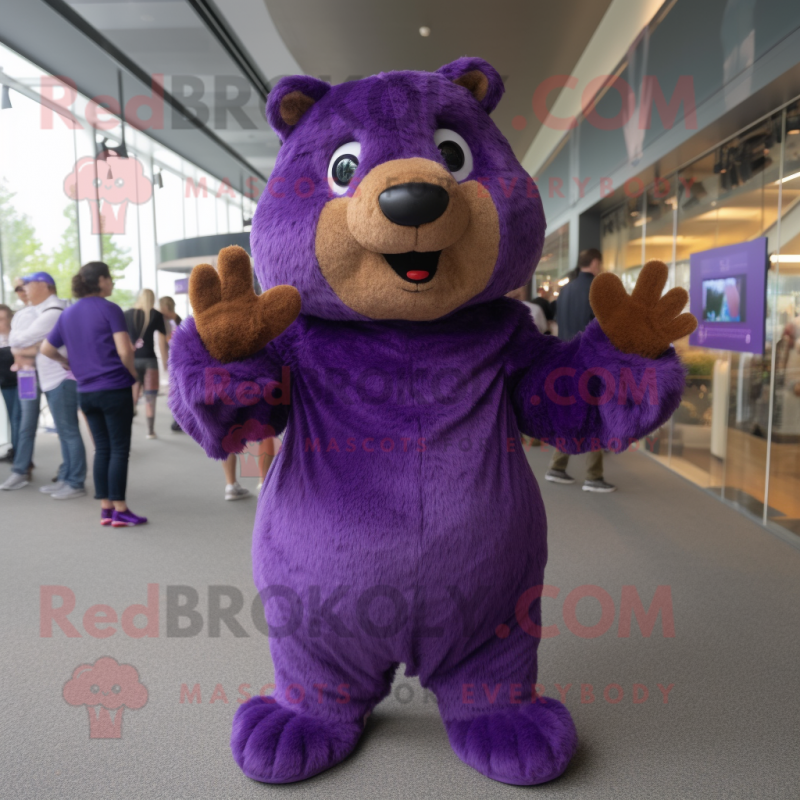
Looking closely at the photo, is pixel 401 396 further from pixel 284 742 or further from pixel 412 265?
pixel 284 742

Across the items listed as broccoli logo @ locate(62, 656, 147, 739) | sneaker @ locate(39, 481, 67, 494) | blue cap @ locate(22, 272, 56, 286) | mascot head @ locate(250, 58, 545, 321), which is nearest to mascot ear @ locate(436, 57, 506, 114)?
mascot head @ locate(250, 58, 545, 321)

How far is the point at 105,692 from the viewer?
2.06 meters

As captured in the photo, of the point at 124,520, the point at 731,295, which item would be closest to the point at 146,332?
the point at 124,520

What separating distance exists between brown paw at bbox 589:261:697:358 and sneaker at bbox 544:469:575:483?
3.48 metres

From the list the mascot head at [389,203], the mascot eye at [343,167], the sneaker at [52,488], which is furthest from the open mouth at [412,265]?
the sneaker at [52,488]

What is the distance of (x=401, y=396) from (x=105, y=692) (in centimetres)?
138

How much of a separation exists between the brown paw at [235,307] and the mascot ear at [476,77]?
0.62 m

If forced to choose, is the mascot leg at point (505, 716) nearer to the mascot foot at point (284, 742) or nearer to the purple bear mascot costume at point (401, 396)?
the purple bear mascot costume at point (401, 396)

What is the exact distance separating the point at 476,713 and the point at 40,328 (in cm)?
406

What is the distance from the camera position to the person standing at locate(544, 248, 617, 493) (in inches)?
181

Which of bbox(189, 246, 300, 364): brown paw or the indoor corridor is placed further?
the indoor corridor

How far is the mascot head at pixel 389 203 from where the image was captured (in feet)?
4.18

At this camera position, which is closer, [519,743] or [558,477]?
[519,743]

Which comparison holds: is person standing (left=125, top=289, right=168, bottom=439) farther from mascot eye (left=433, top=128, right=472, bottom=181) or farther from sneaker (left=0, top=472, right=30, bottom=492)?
mascot eye (left=433, top=128, right=472, bottom=181)
